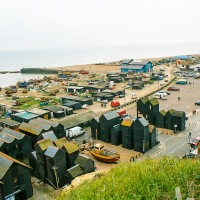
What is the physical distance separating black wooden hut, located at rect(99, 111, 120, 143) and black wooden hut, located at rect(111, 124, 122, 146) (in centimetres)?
102

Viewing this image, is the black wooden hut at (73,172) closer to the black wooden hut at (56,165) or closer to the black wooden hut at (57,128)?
the black wooden hut at (56,165)

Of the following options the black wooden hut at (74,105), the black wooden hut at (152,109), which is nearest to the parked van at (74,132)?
the black wooden hut at (152,109)

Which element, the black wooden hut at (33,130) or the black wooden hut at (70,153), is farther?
the black wooden hut at (33,130)

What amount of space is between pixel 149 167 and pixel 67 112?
39.9 meters

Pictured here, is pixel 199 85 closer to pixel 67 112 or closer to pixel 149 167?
pixel 67 112

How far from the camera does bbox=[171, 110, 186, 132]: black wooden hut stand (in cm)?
3916

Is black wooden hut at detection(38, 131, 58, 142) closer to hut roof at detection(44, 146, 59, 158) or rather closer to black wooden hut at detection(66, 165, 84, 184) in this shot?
hut roof at detection(44, 146, 59, 158)

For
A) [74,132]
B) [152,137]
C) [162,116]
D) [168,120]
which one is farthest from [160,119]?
[74,132]

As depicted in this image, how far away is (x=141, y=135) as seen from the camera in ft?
105

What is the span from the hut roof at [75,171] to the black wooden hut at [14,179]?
13.4 feet

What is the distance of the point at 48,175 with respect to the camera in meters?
26.1

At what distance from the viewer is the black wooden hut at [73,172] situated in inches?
974

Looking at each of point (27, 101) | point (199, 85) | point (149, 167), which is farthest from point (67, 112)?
point (199, 85)

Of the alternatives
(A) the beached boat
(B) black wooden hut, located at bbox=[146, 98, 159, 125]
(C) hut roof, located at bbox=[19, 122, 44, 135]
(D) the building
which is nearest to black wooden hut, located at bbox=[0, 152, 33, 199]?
(A) the beached boat
